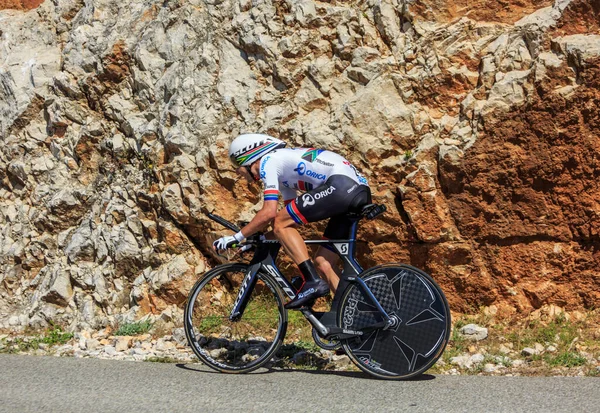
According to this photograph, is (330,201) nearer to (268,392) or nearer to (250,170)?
(250,170)

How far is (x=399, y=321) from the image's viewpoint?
Answer: 589 centimetres

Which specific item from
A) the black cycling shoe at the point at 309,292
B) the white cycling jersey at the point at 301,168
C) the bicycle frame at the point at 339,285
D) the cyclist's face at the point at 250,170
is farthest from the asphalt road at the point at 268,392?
the cyclist's face at the point at 250,170

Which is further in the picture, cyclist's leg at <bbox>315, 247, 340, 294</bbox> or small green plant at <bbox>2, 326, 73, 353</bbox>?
small green plant at <bbox>2, 326, 73, 353</bbox>

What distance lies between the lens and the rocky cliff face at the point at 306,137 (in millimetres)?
6984

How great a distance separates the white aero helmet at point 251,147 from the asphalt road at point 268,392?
71.9 inches

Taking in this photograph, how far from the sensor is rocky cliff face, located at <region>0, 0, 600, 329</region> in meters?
6.98

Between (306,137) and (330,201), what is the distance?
1937 millimetres

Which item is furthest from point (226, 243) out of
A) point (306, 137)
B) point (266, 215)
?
point (306, 137)

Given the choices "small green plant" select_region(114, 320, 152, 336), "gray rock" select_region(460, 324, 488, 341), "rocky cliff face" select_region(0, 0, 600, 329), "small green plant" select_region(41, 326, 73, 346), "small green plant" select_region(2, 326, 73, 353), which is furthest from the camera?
"small green plant" select_region(114, 320, 152, 336)

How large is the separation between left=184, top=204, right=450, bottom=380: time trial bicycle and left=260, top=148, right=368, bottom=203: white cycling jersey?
1.28 ft

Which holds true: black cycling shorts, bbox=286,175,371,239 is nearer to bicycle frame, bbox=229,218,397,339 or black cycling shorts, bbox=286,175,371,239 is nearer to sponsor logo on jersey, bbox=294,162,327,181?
sponsor logo on jersey, bbox=294,162,327,181

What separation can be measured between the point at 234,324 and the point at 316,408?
217 centimetres

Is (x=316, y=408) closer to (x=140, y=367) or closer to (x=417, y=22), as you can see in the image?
(x=140, y=367)

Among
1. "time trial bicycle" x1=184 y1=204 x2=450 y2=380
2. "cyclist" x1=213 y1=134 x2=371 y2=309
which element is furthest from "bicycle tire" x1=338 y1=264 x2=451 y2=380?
"cyclist" x1=213 y1=134 x2=371 y2=309
